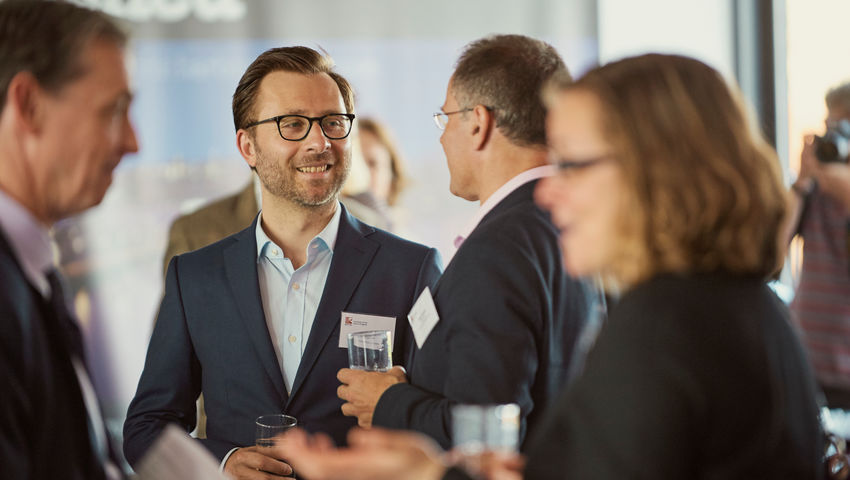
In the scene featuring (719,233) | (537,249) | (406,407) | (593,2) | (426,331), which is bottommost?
(406,407)

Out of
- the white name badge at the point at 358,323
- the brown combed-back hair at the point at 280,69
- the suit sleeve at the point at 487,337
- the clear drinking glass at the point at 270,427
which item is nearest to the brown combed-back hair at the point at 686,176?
the suit sleeve at the point at 487,337

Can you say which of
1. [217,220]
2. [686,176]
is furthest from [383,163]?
[686,176]

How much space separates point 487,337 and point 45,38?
39.8 inches

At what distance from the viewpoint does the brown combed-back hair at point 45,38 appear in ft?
4.31

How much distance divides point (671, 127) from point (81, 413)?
3.24 feet

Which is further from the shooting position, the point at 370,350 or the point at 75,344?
the point at 370,350

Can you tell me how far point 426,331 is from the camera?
191cm

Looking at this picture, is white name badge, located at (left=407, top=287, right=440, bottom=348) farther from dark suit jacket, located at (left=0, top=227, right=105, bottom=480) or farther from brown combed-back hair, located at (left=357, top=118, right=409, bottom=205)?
brown combed-back hair, located at (left=357, top=118, right=409, bottom=205)

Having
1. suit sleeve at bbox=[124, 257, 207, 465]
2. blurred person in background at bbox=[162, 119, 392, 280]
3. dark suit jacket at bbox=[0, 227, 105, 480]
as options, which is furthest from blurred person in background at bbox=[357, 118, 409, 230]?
dark suit jacket at bbox=[0, 227, 105, 480]

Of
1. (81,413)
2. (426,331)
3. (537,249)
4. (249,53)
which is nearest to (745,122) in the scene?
(537,249)

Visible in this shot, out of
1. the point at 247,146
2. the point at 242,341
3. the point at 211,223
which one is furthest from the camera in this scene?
the point at 211,223

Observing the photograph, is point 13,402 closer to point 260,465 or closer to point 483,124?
point 260,465

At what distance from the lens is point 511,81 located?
2.08 m

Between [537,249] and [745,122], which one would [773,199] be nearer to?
→ [745,122]
